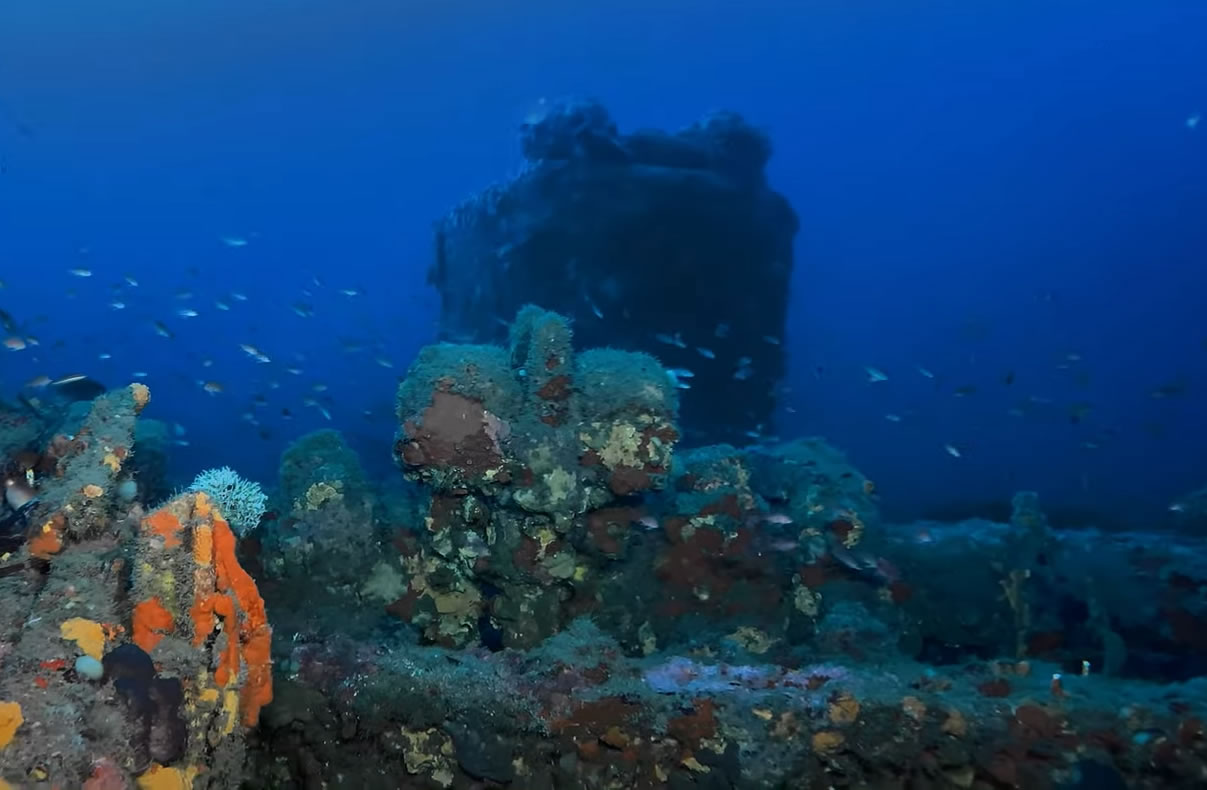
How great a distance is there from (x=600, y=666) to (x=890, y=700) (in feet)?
6.66

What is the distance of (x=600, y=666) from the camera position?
493 centimetres

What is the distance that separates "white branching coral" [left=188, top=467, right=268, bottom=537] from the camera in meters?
6.13

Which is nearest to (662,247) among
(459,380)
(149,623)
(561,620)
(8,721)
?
(459,380)

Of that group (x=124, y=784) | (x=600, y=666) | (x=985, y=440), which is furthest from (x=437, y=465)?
(x=985, y=440)

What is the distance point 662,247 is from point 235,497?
1415cm

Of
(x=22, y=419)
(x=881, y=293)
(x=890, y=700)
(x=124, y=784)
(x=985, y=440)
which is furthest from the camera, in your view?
(x=881, y=293)

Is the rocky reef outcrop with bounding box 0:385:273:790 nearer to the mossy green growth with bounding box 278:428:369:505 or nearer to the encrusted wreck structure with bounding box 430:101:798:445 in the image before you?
the mossy green growth with bounding box 278:428:369:505

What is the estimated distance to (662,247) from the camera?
18.3 m

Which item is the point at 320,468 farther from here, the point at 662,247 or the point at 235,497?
the point at 662,247

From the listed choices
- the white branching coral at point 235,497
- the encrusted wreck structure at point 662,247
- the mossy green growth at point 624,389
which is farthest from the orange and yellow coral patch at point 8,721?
the encrusted wreck structure at point 662,247

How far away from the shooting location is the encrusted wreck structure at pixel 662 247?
18.2 m

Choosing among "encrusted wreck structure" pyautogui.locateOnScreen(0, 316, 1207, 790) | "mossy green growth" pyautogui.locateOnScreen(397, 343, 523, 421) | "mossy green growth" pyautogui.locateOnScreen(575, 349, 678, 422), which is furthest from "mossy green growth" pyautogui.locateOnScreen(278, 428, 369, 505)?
"mossy green growth" pyautogui.locateOnScreen(575, 349, 678, 422)

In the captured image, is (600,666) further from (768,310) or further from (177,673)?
(768,310)

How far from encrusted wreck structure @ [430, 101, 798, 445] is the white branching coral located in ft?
39.5
